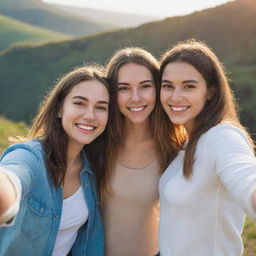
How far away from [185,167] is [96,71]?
1.43 m

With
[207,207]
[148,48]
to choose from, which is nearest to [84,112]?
[207,207]

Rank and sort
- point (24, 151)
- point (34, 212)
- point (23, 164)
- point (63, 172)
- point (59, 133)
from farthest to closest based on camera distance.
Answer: point (59, 133) < point (63, 172) < point (34, 212) < point (24, 151) < point (23, 164)

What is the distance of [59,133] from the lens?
3.66 meters

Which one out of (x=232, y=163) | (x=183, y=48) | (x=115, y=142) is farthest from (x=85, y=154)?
(x=232, y=163)

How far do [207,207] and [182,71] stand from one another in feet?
4.03

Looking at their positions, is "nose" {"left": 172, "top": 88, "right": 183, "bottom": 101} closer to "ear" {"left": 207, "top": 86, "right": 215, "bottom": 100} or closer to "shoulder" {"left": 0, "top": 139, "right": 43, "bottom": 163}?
"ear" {"left": 207, "top": 86, "right": 215, "bottom": 100}

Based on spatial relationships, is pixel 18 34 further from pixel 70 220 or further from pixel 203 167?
pixel 203 167

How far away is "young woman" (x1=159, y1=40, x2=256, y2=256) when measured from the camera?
101 inches

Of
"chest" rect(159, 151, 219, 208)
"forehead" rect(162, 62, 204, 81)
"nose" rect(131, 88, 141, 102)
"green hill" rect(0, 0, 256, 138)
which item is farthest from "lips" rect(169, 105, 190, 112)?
"green hill" rect(0, 0, 256, 138)

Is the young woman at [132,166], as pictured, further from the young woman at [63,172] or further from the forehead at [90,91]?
the forehead at [90,91]

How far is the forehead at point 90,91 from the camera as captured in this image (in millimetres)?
3660

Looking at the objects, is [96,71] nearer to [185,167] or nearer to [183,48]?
[183,48]

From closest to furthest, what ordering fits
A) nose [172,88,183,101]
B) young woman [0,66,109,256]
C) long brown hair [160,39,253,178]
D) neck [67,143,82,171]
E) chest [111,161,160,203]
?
young woman [0,66,109,256]
long brown hair [160,39,253,178]
nose [172,88,183,101]
neck [67,143,82,171]
chest [111,161,160,203]

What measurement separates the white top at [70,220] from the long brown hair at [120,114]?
1.50ft
